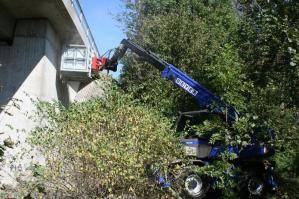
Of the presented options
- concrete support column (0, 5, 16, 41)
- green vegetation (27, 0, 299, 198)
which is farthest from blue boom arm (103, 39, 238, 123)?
concrete support column (0, 5, 16, 41)

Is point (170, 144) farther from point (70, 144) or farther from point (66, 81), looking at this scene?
point (66, 81)

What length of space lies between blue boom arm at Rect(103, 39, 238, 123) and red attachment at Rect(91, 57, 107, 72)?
14.6 inches

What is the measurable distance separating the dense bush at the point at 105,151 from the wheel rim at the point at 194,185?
103 inches

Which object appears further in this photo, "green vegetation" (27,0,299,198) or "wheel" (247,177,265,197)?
"wheel" (247,177,265,197)

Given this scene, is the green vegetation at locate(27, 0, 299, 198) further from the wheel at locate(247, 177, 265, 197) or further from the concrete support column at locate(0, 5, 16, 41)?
the concrete support column at locate(0, 5, 16, 41)

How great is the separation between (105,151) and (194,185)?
4934mm

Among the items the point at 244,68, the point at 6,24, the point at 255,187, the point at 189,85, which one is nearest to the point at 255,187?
the point at 255,187

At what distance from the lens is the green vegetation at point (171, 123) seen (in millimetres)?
8828

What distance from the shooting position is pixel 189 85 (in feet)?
49.8

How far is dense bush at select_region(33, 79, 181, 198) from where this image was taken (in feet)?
29.1

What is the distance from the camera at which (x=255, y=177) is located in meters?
13.5

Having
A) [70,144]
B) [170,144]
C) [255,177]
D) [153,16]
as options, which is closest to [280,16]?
[170,144]

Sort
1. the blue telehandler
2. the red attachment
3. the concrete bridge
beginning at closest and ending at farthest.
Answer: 1. the blue telehandler
2. the concrete bridge
3. the red attachment

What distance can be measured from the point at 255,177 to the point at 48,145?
613cm
